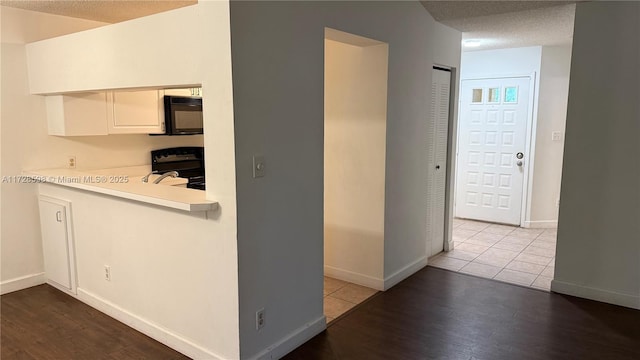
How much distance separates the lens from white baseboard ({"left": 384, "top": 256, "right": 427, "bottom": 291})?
3.77m

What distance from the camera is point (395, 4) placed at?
3469 millimetres

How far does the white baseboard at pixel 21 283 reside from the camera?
3.68 meters

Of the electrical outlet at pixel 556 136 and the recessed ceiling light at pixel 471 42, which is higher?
the recessed ceiling light at pixel 471 42

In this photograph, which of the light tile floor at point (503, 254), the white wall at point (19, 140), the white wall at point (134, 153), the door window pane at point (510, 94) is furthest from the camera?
the door window pane at point (510, 94)

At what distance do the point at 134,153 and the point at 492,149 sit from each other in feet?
14.8

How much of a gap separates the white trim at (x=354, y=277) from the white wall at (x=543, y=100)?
3.15m

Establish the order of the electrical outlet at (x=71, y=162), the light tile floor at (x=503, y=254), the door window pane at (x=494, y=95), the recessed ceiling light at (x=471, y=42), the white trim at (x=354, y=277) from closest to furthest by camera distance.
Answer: the white trim at (x=354, y=277), the electrical outlet at (x=71, y=162), the light tile floor at (x=503, y=254), the recessed ceiling light at (x=471, y=42), the door window pane at (x=494, y=95)

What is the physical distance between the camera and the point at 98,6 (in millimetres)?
3514

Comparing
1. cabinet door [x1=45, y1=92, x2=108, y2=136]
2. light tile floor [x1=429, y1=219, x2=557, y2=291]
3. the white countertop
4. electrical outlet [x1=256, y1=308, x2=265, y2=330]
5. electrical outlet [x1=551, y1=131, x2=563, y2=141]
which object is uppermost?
cabinet door [x1=45, y1=92, x2=108, y2=136]

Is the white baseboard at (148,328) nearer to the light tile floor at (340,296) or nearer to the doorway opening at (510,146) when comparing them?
the light tile floor at (340,296)

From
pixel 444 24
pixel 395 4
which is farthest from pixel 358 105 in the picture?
pixel 444 24

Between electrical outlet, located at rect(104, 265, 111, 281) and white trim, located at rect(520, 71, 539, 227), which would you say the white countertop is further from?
white trim, located at rect(520, 71, 539, 227)

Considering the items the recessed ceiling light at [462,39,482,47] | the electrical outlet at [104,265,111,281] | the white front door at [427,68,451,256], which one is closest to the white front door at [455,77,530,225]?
the recessed ceiling light at [462,39,482,47]

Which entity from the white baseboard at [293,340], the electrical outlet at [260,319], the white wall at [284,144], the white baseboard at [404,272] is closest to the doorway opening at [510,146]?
the white baseboard at [404,272]
